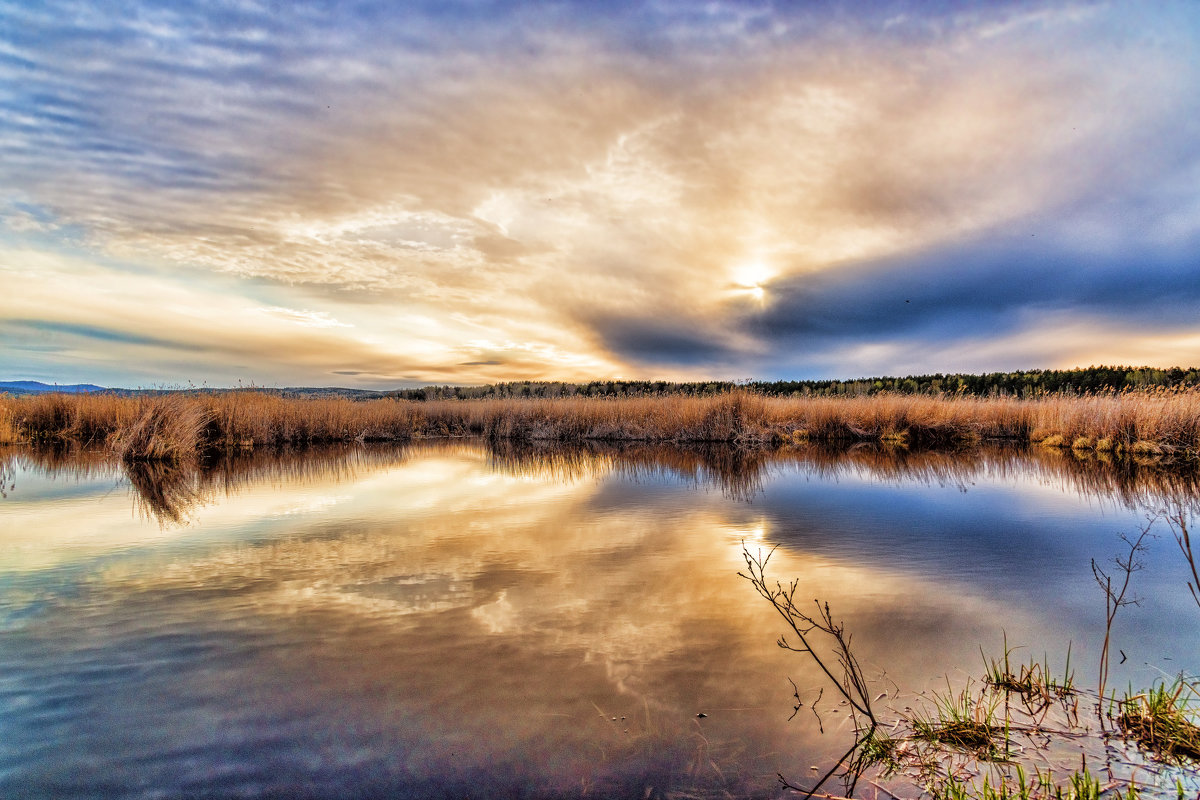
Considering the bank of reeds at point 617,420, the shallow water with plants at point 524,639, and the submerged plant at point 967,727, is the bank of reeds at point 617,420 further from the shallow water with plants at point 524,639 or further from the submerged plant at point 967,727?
the submerged plant at point 967,727

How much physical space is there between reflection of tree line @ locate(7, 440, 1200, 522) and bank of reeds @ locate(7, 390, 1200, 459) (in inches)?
47.5

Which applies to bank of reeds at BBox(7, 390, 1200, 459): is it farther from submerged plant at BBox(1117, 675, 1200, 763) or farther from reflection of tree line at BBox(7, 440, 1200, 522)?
submerged plant at BBox(1117, 675, 1200, 763)

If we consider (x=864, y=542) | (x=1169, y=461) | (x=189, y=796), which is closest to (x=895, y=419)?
(x=1169, y=461)

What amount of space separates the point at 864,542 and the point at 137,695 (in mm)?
5483

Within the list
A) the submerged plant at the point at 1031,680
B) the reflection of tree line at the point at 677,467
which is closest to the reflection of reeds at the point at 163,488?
the reflection of tree line at the point at 677,467

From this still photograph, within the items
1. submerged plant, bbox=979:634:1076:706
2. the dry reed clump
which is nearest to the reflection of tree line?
the dry reed clump

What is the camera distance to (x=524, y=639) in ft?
10.1

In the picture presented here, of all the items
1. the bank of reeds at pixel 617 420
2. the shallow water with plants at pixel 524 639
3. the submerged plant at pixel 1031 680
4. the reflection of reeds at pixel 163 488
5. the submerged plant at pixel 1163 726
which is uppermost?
the bank of reeds at pixel 617 420

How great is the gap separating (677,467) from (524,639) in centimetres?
870

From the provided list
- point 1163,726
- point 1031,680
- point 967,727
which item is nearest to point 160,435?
point 967,727

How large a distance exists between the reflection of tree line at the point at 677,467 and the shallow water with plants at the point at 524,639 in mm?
1551

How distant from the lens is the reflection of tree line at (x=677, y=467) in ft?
27.4

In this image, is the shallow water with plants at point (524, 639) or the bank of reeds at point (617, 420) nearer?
the shallow water with plants at point (524, 639)

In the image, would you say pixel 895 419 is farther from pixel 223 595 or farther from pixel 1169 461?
pixel 223 595
